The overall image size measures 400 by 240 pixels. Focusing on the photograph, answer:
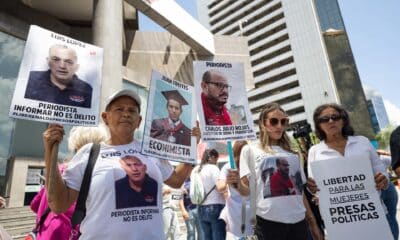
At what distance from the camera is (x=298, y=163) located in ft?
8.33

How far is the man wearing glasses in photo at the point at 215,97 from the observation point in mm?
2570

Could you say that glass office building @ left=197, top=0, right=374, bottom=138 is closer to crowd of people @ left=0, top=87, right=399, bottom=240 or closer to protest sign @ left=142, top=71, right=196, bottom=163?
crowd of people @ left=0, top=87, right=399, bottom=240

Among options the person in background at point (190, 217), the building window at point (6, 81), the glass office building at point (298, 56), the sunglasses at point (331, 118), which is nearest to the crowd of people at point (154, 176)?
the sunglasses at point (331, 118)

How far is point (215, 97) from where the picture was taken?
8.70ft

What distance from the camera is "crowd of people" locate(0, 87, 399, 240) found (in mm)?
1631

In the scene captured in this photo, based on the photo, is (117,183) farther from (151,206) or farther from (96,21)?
(96,21)

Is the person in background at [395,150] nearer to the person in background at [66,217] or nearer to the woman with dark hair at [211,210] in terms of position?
the person in background at [66,217]

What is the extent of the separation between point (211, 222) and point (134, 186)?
99.2 inches

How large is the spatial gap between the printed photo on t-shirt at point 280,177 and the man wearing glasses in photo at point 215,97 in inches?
19.9

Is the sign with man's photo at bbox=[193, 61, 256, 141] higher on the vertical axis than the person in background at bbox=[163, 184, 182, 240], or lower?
higher

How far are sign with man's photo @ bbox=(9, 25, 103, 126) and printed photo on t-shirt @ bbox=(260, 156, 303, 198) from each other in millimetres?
1408

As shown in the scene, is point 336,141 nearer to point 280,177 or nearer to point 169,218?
point 280,177

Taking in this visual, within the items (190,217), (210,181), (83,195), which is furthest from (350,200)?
(190,217)

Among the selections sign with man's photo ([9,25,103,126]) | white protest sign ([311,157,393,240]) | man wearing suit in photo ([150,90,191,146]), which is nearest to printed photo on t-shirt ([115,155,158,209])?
man wearing suit in photo ([150,90,191,146])
